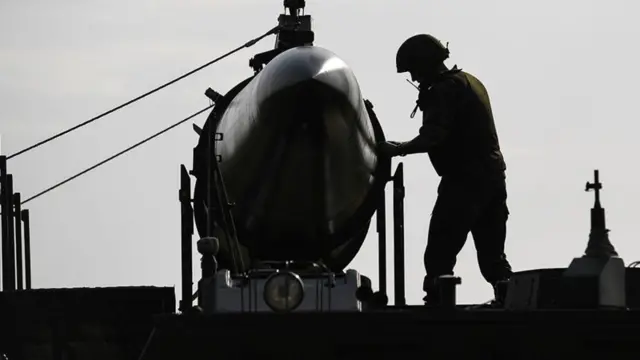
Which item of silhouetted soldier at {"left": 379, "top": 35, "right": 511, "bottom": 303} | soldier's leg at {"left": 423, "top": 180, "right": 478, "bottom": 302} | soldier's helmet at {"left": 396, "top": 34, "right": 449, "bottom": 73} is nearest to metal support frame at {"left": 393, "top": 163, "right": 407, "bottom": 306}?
silhouetted soldier at {"left": 379, "top": 35, "right": 511, "bottom": 303}

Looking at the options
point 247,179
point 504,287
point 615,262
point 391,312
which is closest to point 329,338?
point 391,312

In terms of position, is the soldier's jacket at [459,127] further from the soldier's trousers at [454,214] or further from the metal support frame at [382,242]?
the metal support frame at [382,242]

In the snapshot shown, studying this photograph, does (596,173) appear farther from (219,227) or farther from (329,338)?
(219,227)

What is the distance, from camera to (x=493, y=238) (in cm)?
1981

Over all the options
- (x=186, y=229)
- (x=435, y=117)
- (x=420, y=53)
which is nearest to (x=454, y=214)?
(x=435, y=117)

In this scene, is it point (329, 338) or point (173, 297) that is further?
point (173, 297)

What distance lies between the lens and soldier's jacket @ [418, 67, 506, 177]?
61.5 feet

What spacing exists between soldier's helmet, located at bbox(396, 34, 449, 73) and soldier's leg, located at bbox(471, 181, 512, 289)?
1.27 m

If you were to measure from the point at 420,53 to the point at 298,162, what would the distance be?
7.00 feet

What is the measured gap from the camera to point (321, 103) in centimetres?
2023

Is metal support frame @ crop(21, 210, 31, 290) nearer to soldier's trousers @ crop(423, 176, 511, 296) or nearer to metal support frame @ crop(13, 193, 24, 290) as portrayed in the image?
metal support frame @ crop(13, 193, 24, 290)

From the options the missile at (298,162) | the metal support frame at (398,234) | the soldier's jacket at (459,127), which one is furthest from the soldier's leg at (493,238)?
the metal support frame at (398,234)

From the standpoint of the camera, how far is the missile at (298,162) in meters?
20.3

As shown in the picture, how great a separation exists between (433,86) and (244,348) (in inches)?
201
